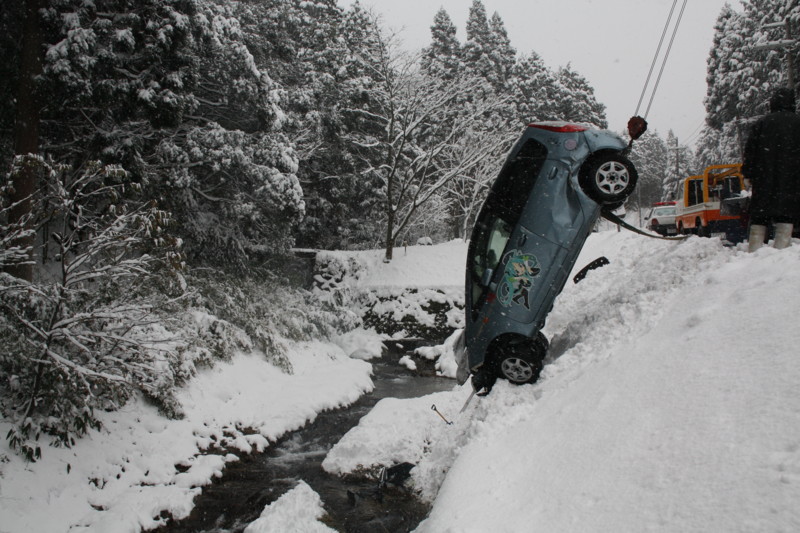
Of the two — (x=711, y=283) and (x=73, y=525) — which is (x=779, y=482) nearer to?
(x=711, y=283)

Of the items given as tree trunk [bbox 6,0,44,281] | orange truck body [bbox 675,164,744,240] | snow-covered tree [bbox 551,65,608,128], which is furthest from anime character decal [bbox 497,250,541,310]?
snow-covered tree [bbox 551,65,608,128]

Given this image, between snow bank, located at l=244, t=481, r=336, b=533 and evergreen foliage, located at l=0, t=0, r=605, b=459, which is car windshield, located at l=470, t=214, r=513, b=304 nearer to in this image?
snow bank, located at l=244, t=481, r=336, b=533

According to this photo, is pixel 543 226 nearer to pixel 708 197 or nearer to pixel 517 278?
pixel 517 278

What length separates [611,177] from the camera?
19.7 ft

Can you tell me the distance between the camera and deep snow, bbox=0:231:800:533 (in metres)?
2.69

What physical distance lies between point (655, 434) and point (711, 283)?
2.12 metres

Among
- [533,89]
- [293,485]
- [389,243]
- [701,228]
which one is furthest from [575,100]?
[293,485]

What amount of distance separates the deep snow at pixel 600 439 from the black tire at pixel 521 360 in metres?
0.13

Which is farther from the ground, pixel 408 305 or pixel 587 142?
pixel 587 142

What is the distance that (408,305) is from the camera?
19.2 metres

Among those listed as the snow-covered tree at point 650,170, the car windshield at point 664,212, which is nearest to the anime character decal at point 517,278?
the car windshield at point 664,212

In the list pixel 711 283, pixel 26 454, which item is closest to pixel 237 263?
pixel 26 454

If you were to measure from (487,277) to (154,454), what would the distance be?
216 inches

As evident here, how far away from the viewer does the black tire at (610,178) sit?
596 cm
